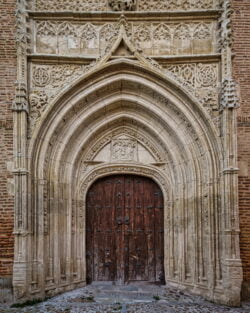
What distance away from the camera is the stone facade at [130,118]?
23.5 ft

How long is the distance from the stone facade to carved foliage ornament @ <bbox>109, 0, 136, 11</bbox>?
2 cm

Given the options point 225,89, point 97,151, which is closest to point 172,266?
point 97,151

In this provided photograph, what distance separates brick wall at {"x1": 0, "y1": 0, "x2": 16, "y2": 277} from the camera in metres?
7.21

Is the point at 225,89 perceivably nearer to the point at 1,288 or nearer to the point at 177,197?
the point at 177,197

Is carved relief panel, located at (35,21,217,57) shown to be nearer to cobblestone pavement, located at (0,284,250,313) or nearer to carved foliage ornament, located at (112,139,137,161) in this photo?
carved foliage ornament, located at (112,139,137,161)

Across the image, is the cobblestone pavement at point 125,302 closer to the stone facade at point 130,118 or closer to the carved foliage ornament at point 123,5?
the stone facade at point 130,118

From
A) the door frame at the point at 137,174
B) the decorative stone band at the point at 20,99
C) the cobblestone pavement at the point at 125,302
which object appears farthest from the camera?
the door frame at the point at 137,174

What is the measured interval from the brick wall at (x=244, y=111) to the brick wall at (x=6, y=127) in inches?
177

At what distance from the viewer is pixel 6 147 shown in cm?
740

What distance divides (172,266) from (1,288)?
3388 mm

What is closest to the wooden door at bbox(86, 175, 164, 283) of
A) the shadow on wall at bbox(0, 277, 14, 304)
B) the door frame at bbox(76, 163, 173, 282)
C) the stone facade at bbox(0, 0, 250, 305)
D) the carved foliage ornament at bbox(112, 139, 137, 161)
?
the door frame at bbox(76, 163, 173, 282)

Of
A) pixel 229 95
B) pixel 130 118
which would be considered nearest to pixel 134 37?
pixel 130 118

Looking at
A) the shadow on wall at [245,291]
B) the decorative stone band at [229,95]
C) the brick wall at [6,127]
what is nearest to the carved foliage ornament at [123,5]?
the brick wall at [6,127]

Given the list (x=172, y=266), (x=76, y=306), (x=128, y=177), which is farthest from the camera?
(x=128, y=177)
